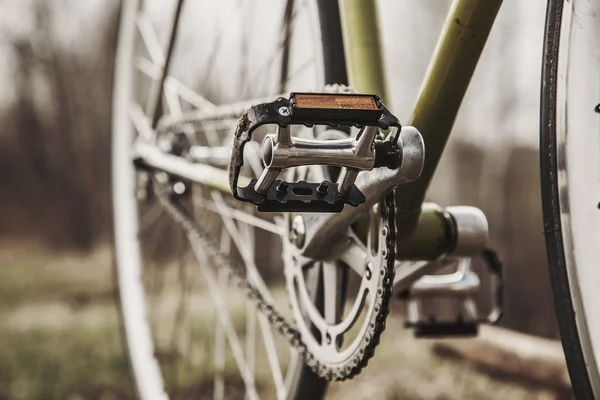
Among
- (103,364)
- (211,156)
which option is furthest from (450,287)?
(103,364)

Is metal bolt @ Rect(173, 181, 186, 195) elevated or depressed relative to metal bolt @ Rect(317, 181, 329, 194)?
depressed

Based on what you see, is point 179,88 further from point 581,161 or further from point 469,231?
point 581,161

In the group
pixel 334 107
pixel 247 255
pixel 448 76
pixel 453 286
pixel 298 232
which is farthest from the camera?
pixel 247 255

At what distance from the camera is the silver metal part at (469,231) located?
0.63m

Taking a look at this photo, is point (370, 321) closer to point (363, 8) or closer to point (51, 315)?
point (363, 8)

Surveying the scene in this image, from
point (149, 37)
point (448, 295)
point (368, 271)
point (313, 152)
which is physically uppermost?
point (149, 37)

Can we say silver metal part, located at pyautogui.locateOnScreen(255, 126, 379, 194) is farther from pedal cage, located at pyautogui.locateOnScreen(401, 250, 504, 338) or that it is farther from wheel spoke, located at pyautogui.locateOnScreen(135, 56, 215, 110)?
wheel spoke, located at pyautogui.locateOnScreen(135, 56, 215, 110)

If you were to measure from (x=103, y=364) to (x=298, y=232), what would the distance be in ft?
4.72

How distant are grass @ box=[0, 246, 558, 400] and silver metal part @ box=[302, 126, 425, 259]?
3.13 ft

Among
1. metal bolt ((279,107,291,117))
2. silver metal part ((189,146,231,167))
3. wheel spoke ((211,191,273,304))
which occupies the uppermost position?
metal bolt ((279,107,291,117))

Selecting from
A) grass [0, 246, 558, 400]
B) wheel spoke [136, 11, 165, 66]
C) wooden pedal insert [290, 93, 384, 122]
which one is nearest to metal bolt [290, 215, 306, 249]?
A: wooden pedal insert [290, 93, 384, 122]

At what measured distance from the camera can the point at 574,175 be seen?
Answer: 19.3 inches

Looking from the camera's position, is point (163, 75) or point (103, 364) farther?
point (103, 364)

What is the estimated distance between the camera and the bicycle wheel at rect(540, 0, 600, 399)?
0.47 meters
